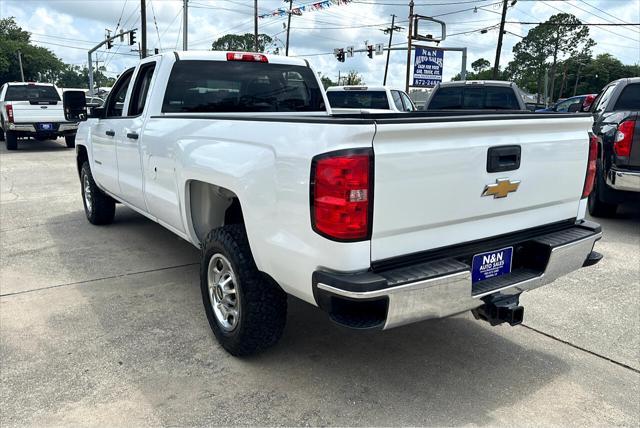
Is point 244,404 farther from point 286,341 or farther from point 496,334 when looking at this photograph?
point 496,334

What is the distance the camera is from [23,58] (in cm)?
7356

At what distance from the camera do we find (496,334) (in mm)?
3715

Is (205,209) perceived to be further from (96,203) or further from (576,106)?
(576,106)

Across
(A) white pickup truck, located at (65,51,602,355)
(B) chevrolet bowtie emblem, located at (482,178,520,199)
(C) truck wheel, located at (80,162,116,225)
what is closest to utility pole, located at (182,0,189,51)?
(C) truck wheel, located at (80,162,116,225)

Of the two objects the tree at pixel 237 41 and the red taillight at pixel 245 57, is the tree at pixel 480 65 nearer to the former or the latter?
the tree at pixel 237 41

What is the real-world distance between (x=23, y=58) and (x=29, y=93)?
Result: 6816cm

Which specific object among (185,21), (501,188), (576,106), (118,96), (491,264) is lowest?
(491,264)

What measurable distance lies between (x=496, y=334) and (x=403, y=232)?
5.46ft

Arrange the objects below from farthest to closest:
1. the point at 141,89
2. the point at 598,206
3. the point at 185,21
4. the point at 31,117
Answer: the point at 185,21, the point at 31,117, the point at 598,206, the point at 141,89

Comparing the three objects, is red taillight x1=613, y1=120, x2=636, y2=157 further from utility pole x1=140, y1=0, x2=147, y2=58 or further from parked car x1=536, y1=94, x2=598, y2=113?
utility pole x1=140, y1=0, x2=147, y2=58

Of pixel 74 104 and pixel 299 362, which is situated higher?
pixel 74 104

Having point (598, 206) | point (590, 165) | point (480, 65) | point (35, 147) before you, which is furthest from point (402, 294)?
point (480, 65)

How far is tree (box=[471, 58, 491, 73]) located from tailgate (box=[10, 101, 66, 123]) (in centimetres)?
11124

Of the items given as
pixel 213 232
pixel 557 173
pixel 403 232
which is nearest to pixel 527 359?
pixel 557 173
